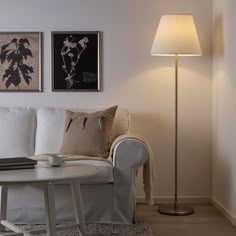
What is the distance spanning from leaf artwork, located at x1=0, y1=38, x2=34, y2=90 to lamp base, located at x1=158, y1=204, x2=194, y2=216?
5.41 ft

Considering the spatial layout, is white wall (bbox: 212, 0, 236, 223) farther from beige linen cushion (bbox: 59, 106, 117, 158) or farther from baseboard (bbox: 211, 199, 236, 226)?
beige linen cushion (bbox: 59, 106, 117, 158)

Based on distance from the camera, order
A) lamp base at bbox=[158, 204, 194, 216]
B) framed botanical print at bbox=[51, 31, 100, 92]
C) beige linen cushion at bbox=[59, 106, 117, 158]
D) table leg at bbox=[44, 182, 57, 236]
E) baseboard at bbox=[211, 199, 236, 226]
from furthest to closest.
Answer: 1. framed botanical print at bbox=[51, 31, 100, 92]
2. lamp base at bbox=[158, 204, 194, 216]
3. beige linen cushion at bbox=[59, 106, 117, 158]
4. baseboard at bbox=[211, 199, 236, 226]
5. table leg at bbox=[44, 182, 57, 236]

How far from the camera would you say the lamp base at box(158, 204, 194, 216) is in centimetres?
441

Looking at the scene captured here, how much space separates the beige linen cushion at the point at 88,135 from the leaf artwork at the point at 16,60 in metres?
0.77

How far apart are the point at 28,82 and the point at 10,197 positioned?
50.0 inches

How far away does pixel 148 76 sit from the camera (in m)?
4.90

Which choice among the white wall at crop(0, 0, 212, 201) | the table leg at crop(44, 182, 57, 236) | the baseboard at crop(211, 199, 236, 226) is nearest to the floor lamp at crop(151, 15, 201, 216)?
the baseboard at crop(211, 199, 236, 226)

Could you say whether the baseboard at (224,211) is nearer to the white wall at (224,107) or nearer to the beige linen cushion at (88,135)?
the white wall at (224,107)

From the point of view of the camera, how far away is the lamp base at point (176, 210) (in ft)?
14.5

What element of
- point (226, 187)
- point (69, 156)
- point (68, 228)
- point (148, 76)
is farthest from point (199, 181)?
point (68, 228)

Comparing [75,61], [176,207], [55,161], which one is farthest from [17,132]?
[176,207]

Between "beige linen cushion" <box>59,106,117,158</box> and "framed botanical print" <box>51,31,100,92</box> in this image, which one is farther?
"framed botanical print" <box>51,31,100,92</box>

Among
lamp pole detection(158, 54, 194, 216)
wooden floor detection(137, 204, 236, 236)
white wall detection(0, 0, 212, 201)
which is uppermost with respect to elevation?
white wall detection(0, 0, 212, 201)

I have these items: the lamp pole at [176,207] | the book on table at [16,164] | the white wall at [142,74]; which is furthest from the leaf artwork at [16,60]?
the book on table at [16,164]
